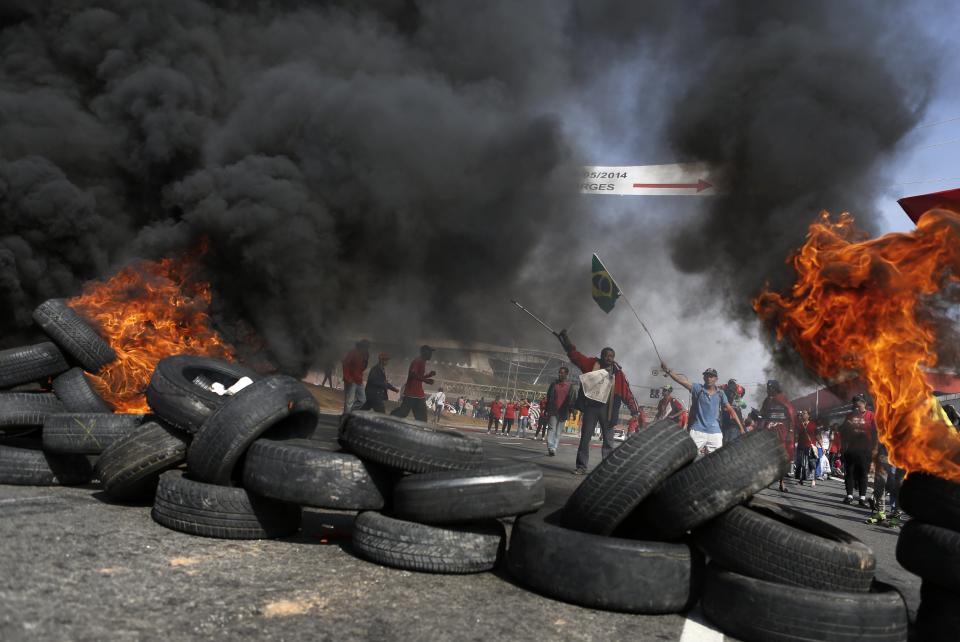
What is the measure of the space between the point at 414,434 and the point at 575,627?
1.55 meters

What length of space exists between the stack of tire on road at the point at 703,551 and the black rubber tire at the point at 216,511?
1607 mm

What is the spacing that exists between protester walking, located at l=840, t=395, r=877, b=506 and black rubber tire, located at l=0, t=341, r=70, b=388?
10779 millimetres

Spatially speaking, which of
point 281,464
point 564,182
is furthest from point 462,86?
point 281,464

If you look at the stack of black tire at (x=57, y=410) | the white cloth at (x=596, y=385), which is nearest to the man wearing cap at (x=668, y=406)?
the white cloth at (x=596, y=385)

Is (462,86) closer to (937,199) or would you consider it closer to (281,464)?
(937,199)

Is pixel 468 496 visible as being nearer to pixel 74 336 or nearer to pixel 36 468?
pixel 36 468

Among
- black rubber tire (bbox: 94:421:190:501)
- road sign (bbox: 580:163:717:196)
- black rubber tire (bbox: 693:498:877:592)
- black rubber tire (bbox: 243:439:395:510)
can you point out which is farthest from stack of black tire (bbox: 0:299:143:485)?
road sign (bbox: 580:163:717:196)

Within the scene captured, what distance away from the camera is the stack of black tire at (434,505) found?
3607 mm

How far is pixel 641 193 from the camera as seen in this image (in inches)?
687

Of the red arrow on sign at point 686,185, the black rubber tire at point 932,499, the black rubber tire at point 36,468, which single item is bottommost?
the black rubber tire at point 36,468

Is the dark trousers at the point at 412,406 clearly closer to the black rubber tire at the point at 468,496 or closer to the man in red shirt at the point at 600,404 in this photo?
the man in red shirt at the point at 600,404

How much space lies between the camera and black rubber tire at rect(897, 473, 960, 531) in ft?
10.5

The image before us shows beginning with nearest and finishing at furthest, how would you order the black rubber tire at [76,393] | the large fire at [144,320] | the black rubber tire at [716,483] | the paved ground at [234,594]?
the paved ground at [234,594] → the black rubber tire at [716,483] → the black rubber tire at [76,393] → the large fire at [144,320]

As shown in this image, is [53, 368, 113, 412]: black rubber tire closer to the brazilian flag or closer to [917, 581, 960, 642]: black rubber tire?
[917, 581, 960, 642]: black rubber tire
